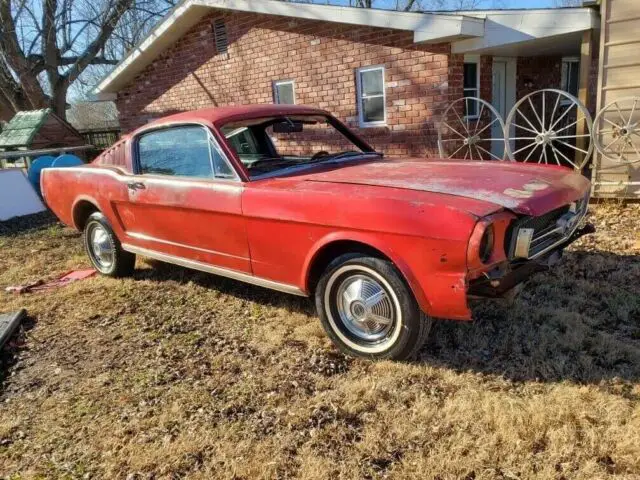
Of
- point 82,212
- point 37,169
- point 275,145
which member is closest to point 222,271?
point 275,145

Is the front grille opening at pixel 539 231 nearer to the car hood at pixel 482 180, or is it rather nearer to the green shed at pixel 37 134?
the car hood at pixel 482 180

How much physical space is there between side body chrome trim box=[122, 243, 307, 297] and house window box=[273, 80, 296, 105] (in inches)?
236

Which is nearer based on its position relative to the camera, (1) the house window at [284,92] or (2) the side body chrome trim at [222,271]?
(2) the side body chrome trim at [222,271]

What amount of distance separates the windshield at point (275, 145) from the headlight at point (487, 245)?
1.71 m

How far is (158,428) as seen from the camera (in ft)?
9.12

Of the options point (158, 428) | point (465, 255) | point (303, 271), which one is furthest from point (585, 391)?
point (158, 428)

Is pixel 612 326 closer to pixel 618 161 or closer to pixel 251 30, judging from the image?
pixel 618 161

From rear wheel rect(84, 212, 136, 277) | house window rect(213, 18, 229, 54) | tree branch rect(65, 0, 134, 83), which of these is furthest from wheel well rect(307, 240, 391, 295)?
tree branch rect(65, 0, 134, 83)

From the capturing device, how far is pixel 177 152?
4172 millimetres

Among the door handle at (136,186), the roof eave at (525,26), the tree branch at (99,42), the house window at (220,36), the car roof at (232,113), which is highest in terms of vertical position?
the tree branch at (99,42)

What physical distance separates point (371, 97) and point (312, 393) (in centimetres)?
670

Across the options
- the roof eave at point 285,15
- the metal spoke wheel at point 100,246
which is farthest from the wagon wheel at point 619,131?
the metal spoke wheel at point 100,246

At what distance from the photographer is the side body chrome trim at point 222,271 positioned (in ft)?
11.6

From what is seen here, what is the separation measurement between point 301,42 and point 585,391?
8110mm
